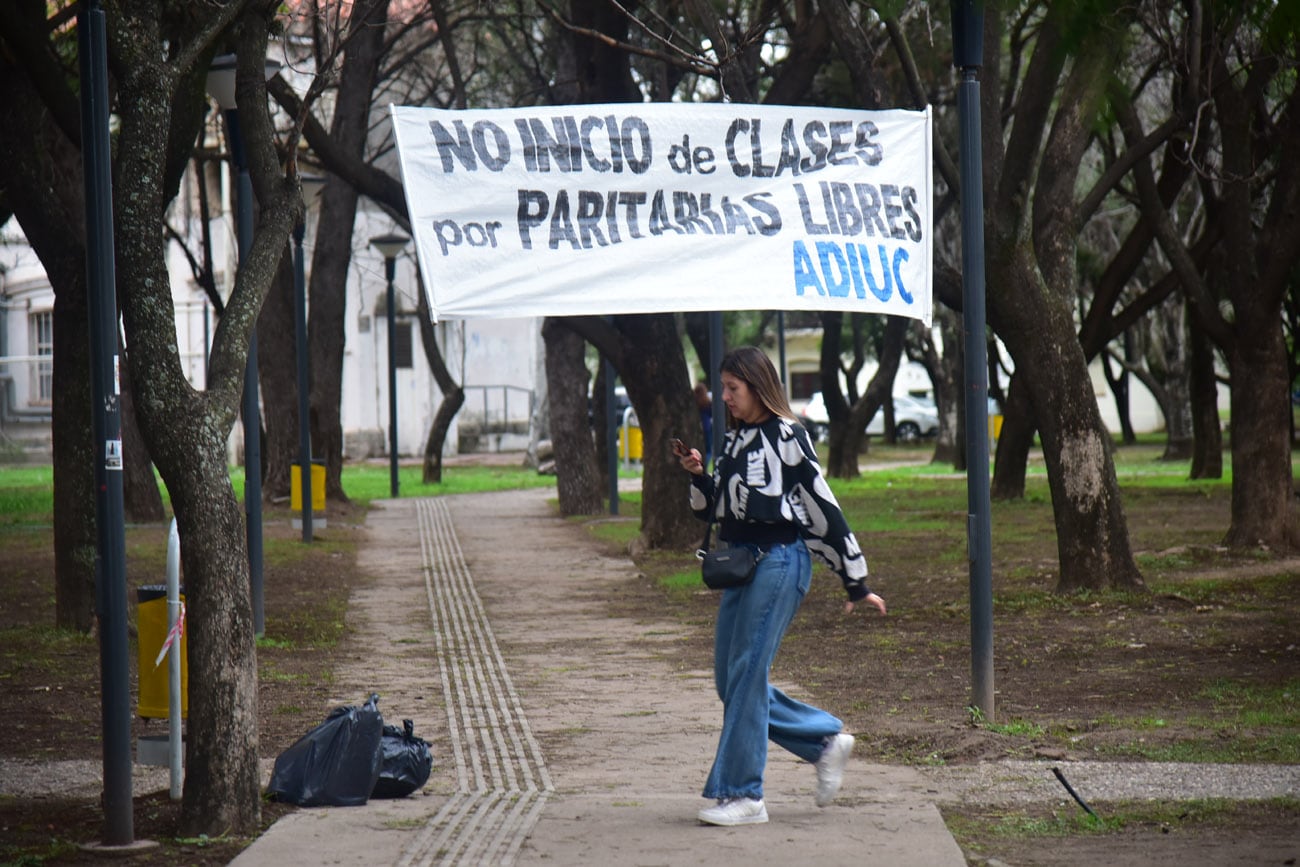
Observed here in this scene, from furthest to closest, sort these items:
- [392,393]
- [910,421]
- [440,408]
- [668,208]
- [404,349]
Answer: [910,421], [404,349], [440,408], [392,393], [668,208]

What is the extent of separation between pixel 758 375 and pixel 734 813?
5.10 ft

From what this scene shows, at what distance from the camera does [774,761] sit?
752 centimetres

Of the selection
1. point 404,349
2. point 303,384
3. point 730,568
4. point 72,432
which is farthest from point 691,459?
point 404,349

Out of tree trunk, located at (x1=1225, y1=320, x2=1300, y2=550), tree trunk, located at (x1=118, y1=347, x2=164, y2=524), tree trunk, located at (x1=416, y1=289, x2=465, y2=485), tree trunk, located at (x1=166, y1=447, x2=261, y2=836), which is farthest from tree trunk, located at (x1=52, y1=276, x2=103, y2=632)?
tree trunk, located at (x1=416, y1=289, x2=465, y2=485)

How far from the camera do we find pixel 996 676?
965 cm

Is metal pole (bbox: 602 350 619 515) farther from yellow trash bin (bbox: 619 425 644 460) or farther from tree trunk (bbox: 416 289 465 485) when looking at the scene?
yellow trash bin (bbox: 619 425 644 460)

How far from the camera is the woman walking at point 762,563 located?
598cm

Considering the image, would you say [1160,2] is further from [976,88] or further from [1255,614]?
[976,88]

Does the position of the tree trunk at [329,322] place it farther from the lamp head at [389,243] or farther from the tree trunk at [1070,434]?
the tree trunk at [1070,434]

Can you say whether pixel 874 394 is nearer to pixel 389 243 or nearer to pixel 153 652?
pixel 389 243

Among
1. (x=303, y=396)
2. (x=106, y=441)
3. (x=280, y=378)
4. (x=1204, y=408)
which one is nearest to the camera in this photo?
(x=106, y=441)

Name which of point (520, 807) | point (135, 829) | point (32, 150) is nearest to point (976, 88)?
point (520, 807)

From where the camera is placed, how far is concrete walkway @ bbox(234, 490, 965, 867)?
5664 millimetres

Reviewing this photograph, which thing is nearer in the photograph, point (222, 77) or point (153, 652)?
point (153, 652)
